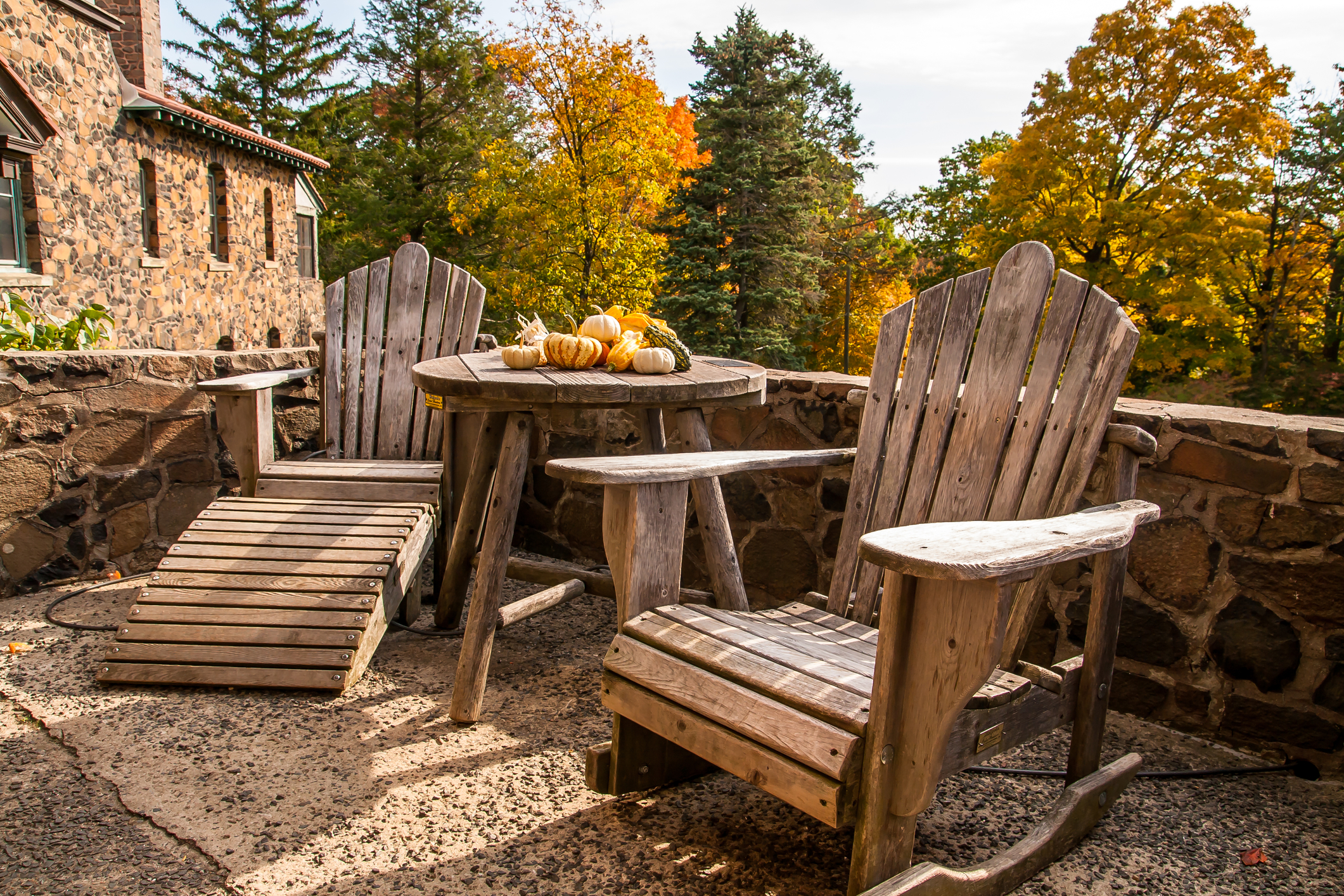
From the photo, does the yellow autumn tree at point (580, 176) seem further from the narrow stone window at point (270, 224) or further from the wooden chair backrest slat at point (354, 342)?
the wooden chair backrest slat at point (354, 342)

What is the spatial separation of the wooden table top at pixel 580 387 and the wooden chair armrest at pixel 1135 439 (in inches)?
34.5

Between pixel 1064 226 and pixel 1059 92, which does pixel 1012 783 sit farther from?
pixel 1059 92

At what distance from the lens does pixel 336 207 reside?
22.2 metres

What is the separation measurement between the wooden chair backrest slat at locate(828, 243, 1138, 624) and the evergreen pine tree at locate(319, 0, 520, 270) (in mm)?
16894

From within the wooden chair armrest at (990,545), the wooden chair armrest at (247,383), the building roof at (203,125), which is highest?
the building roof at (203,125)

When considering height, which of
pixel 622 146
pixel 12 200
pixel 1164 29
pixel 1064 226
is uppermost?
pixel 1164 29

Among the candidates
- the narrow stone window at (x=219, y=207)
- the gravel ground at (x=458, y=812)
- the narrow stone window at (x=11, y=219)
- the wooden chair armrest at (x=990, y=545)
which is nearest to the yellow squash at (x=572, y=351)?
the gravel ground at (x=458, y=812)

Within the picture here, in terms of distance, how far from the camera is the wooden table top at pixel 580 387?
78.3 inches

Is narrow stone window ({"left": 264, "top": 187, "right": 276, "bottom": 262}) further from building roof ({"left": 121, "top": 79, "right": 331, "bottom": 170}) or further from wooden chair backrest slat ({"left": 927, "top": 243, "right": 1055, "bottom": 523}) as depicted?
wooden chair backrest slat ({"left": 927, "top": 243, "right": 1055, "bottom": 523})

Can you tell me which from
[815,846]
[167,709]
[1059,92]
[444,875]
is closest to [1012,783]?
[815,846]

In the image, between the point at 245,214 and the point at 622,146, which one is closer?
the point at 245,214

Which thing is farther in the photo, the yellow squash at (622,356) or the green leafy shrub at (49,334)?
the green leafy shrub at (49,334)

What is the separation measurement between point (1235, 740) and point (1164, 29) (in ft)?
52.0

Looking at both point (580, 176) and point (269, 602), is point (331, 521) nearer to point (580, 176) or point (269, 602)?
point (269, 602)
